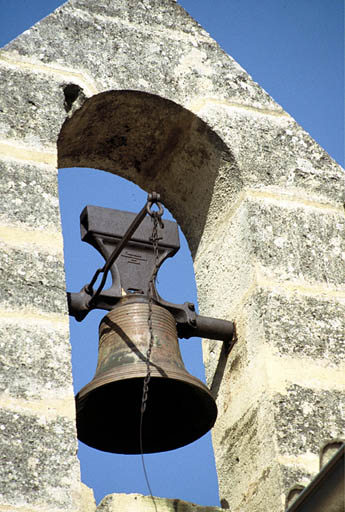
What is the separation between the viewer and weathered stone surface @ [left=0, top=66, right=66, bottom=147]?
13.8ft

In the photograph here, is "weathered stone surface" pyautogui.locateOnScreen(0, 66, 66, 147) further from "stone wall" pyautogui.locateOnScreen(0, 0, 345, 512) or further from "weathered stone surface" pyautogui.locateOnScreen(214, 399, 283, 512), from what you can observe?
"weathered stone surface" pyautogui.locateOnScreen(214, 399, 283, 512)

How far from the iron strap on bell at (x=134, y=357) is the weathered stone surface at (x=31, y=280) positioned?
0.73 ft

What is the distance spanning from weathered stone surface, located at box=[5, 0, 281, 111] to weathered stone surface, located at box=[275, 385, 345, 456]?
1.44 metres

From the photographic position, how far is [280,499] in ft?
12.0

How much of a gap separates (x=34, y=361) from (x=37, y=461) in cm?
37

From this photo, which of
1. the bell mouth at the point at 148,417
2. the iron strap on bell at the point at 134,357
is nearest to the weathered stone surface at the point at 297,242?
the iron strap on bell at the point at 134,357

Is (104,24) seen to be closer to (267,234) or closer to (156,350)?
(267,234)

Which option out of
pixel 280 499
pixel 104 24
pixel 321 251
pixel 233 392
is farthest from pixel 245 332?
pixel 104 24

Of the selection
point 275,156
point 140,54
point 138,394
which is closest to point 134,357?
point 138,394

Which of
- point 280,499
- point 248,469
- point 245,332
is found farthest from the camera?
point 245,332

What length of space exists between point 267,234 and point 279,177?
328 millimetres

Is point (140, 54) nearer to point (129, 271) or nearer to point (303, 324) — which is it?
point (129, 271)

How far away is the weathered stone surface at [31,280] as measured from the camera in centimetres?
376

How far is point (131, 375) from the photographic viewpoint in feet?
12.7
